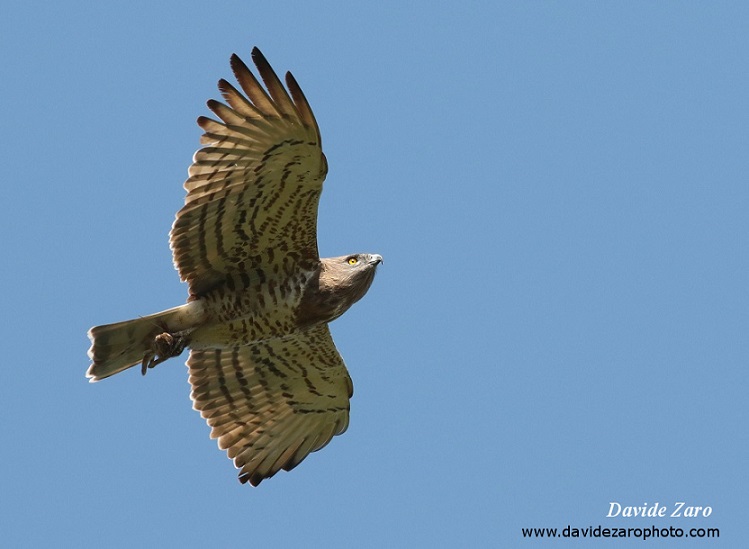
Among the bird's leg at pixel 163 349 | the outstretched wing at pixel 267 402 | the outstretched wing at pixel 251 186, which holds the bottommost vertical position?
the outstretched wing at pixel 267 402

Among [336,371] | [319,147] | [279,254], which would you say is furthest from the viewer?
[336,371]

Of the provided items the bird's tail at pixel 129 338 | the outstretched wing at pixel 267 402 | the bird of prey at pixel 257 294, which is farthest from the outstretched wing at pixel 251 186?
the outstretched wing at pixel 267 402

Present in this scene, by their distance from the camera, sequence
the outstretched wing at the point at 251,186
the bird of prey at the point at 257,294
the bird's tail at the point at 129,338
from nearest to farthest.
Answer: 1. the outstretched wing at the point at 251,186
2. the bird of prey at the point at 257,294
3. the bird's tail at the point at 129,338

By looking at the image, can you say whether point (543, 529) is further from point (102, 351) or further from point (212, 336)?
point (102, 351)

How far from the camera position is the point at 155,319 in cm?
1202

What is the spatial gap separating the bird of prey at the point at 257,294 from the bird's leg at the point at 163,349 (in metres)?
0.01

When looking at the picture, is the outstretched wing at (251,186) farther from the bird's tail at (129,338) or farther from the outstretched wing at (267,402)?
the outstretched wing at (267,402)

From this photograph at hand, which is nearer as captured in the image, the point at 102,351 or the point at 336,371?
the point at 102,351

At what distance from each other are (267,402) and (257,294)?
1722 mm

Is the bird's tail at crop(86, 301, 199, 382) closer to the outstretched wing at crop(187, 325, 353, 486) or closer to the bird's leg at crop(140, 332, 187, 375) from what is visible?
the bird's leg at crop(140, 332, 187, 375)

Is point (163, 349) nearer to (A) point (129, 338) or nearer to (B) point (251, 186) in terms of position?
(A) point (129, 338)

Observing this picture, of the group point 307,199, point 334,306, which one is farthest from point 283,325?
point 307,199

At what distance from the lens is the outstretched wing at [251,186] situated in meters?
11.2

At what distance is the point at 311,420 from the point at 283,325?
5.32 ft
